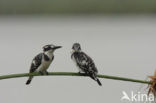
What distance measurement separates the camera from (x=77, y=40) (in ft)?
4.63

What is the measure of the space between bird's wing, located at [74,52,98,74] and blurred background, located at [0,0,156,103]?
0.11 ft

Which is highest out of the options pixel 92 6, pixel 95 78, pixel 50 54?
pixel 92 6

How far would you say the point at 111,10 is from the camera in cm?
147

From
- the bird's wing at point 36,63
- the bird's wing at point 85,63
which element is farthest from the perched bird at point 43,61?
the bird's wing at point 85,63

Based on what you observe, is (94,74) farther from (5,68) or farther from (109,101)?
(5,68)

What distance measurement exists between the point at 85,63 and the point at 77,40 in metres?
0.13

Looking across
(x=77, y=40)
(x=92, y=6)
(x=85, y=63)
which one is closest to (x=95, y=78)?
(x=85, y=63)

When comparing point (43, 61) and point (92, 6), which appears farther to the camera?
point (92, 6)

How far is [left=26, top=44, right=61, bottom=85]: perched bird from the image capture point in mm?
1321

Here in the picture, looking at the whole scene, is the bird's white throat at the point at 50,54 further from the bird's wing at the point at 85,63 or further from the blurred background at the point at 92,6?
the blurred background at the point at 92,6

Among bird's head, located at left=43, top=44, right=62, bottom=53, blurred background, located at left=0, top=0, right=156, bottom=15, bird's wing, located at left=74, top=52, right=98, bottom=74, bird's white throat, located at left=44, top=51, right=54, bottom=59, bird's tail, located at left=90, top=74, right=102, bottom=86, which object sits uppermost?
blurred background, located at left=0, top=0, right=156, bottom=15

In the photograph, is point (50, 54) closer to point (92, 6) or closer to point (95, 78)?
point (95, 78)

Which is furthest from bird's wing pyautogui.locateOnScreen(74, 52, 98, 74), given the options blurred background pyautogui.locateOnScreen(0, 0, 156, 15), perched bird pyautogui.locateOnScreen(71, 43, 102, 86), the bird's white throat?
blurred background pyautogui.locateOnScreen(0, 0, 156, 15)

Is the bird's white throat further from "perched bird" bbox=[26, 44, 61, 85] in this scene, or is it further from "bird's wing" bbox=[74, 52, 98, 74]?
"bird's wing" bbox=[74, 52, 98, 74]
